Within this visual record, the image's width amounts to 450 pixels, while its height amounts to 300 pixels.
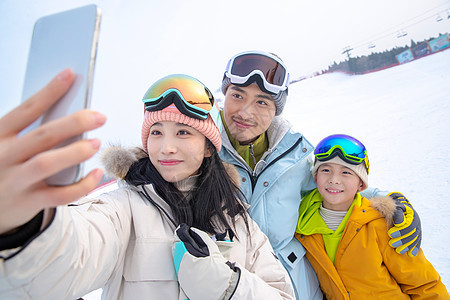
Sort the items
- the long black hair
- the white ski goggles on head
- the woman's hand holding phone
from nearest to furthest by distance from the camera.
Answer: the woman's hand holding phone, the long black hair, the white ski goggles on head

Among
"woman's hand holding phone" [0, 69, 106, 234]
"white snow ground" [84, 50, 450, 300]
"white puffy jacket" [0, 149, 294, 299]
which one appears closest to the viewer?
"woman's hand holding phone" [0, 69, 106, 234]

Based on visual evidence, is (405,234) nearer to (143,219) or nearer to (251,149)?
(251,149)

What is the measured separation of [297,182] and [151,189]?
51.7 inches

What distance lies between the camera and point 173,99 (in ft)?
4.62

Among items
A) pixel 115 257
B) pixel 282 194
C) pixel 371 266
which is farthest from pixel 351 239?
pixel 115 257

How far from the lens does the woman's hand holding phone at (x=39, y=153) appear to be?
1.53ft

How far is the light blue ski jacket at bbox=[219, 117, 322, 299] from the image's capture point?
6.34ft

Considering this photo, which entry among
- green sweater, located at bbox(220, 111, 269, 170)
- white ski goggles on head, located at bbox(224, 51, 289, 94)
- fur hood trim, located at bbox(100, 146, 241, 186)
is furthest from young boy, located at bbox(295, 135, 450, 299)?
fur hood trim, located at bbox(100, 146, 241, 186)

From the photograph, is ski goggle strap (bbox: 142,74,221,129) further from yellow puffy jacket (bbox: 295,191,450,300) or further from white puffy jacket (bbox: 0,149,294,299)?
yellow puffy jacket (bbox: 295,191,450,300)

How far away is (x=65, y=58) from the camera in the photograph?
55 centimetres

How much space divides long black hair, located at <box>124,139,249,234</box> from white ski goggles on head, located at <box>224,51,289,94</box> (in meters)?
0.86

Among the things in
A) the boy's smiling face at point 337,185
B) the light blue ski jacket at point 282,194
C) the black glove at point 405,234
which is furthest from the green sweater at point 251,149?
the black glove at point 405,234

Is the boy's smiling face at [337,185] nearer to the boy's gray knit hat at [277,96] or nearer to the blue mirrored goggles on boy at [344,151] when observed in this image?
the blue mirrored goggles on boy at [344,151]

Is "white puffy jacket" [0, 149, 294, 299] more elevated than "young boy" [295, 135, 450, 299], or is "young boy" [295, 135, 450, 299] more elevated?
"white puffy jacket" [0, 149, 294, 299]
